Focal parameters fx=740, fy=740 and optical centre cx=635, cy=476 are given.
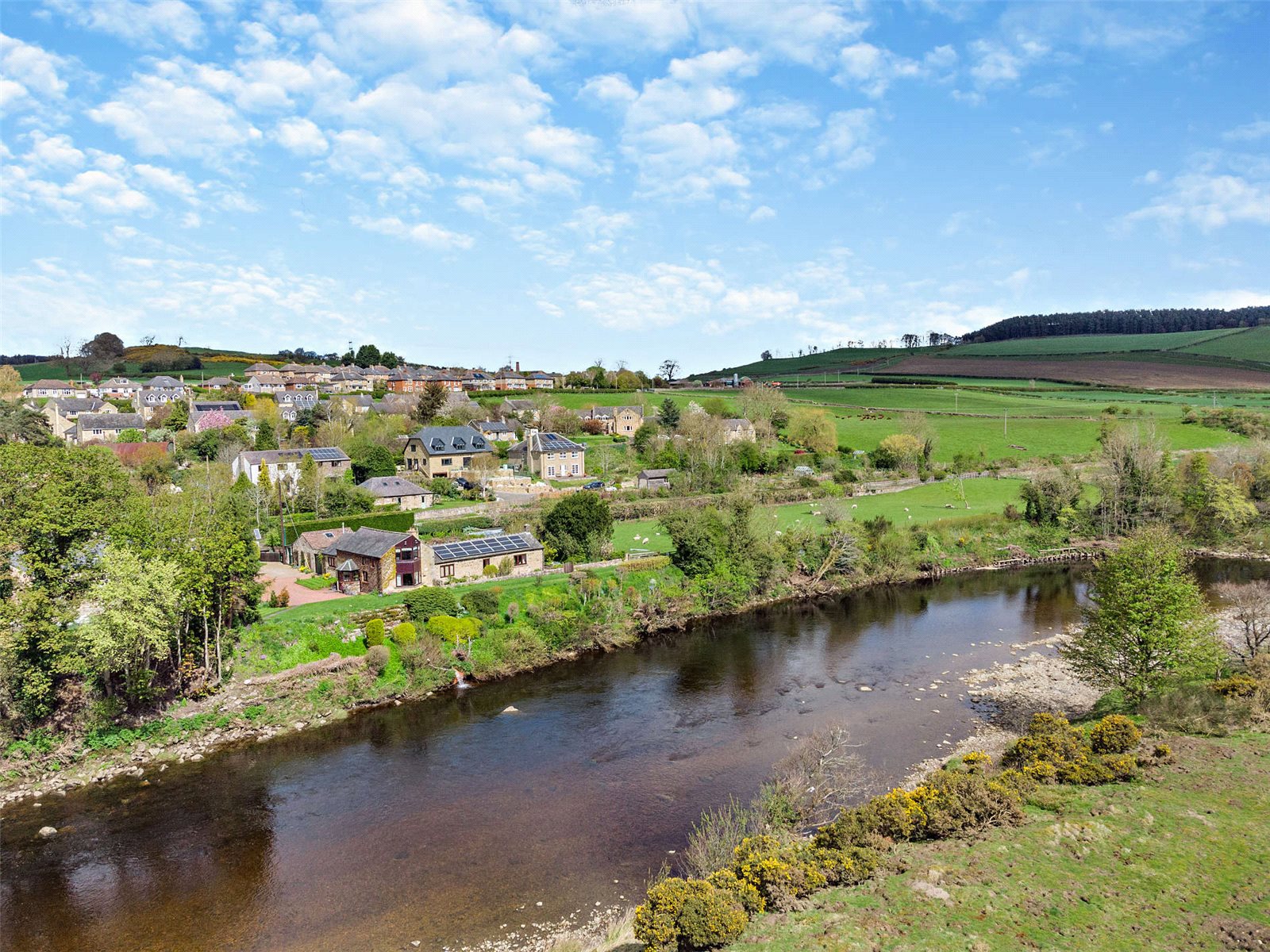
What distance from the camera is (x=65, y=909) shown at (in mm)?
20266

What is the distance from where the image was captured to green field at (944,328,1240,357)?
157 meters

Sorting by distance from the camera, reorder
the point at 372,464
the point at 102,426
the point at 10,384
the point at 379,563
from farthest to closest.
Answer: the point at 10,384 < the point at 102,426 < the point at 372,464 < the point at 379,563

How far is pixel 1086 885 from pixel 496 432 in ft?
285

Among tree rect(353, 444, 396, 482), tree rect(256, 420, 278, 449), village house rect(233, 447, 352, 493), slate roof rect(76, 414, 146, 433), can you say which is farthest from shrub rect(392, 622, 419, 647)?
slate roof rect(76, 414, 146, 433)

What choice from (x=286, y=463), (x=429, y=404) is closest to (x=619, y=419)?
(x=429, y=404)

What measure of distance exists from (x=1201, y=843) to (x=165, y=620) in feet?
113

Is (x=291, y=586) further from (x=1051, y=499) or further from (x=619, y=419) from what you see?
(x=619, y=419)

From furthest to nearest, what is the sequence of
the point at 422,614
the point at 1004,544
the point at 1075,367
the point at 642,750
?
1. the point at 1075,367
2. the point at 1004,544
3. the point at 422,614
4. the point at 642,750

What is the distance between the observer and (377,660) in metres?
35.1

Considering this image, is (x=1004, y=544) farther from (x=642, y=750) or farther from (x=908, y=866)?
(x=908, y=866)

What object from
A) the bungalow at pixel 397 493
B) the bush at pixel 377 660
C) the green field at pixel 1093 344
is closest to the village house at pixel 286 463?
the bungalow at pixel 397 493

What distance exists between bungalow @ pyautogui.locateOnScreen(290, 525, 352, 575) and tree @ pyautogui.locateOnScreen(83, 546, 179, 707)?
1834 centimetres

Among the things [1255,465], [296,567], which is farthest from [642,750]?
[1255,465]

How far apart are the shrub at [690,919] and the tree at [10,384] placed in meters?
116
